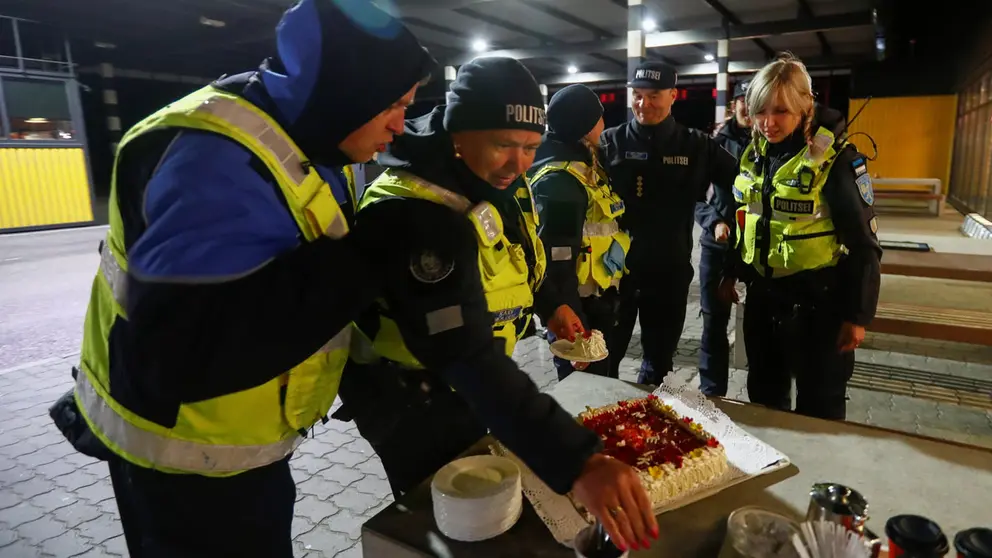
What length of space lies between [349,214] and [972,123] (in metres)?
14.2

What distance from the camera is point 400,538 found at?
1.27 meters

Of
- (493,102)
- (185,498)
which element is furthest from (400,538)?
(493,102)

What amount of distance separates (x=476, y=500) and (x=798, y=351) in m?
2.01

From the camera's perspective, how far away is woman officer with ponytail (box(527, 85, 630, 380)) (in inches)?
109

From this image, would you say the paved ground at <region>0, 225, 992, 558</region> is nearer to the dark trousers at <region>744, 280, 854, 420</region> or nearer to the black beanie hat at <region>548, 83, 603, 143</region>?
the dark trousers at <region>744, 280, 854, 420</region>

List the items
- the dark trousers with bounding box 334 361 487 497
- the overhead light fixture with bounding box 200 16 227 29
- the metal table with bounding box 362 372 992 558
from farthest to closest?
1. the overhead light fixture with bounding box 200 16 227 29
2. the dark trousers with bounding box 334 361 487 497
3. the metal table with bounding box 362 372 992 558

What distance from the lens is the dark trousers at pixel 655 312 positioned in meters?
3.38

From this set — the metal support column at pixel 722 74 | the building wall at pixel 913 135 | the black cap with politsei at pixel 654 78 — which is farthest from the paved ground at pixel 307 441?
the building wall at pixel 913 135

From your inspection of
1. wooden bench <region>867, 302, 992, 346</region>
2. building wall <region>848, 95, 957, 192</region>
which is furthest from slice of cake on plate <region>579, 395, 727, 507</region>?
building wall <region>848, 95, 957, 192</region>

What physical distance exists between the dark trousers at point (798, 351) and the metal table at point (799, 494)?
A: 0.80 meters

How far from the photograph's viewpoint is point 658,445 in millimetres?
1575

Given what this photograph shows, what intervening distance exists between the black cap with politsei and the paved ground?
2.08m

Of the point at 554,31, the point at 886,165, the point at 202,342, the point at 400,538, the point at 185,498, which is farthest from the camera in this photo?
the point at 886,165

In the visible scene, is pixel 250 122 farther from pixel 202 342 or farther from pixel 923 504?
pixel 923 504
